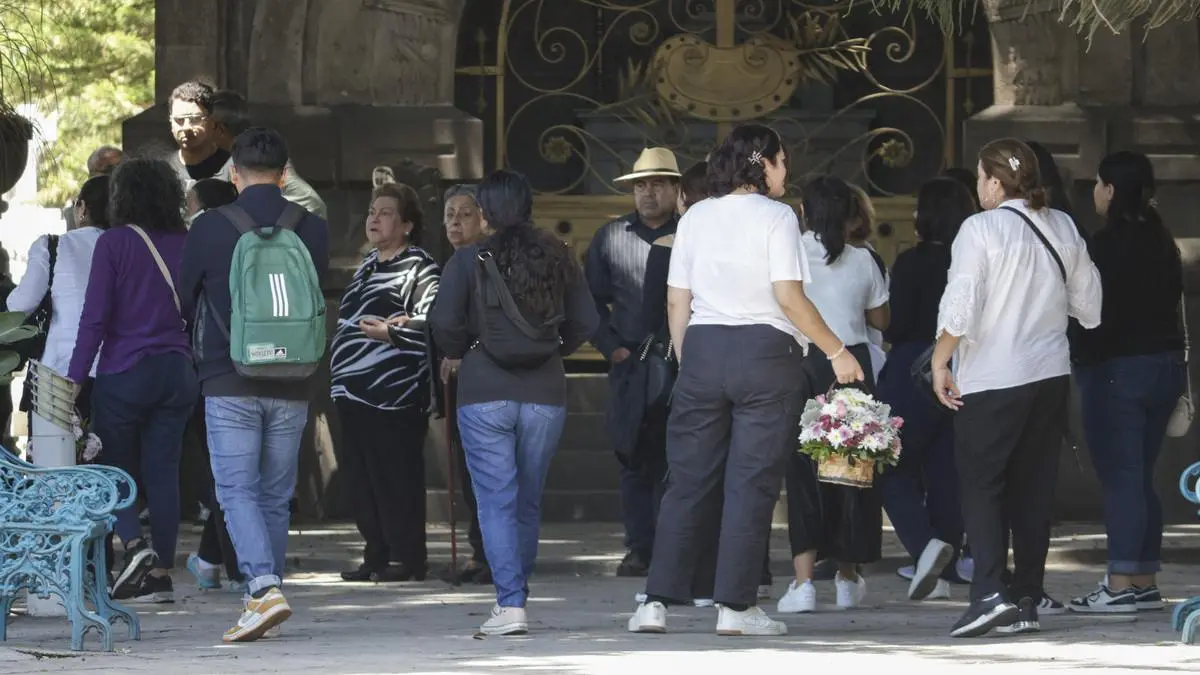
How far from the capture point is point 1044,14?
14.7 metres

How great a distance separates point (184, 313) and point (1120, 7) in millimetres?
3773

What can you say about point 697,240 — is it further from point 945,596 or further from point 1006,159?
point 945,596

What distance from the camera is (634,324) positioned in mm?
11367

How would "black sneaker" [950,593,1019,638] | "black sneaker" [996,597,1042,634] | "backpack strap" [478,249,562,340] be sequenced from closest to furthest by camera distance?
"black sneaker" [950,593,1019,638]
"black sneaker" [996,597,1042,634]
"backpack strap" [478,249,562,340]

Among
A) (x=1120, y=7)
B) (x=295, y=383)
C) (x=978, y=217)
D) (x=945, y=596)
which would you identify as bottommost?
(x=945, y=596)

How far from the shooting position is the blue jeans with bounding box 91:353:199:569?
1063cm

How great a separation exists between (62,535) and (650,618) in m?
2.09

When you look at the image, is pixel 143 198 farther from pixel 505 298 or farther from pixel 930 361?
pixel 930 361

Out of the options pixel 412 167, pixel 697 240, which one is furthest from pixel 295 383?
pixel 412 167

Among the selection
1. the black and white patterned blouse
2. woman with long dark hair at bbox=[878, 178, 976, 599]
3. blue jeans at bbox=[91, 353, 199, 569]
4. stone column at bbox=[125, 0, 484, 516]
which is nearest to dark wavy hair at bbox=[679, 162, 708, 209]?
woman with long dark hair at bbox=[878, 178, 976, 599]

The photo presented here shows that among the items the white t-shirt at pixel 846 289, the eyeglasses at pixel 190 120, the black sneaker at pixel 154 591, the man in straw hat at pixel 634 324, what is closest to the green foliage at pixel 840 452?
the white t-shirt at pixel 846 289

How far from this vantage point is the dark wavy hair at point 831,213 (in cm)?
1033

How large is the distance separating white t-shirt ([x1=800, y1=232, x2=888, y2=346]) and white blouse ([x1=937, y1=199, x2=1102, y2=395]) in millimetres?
1023

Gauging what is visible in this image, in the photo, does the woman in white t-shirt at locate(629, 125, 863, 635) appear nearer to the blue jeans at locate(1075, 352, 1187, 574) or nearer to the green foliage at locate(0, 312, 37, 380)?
the blue jeans at locate(1075, 352, 1187, 574)
